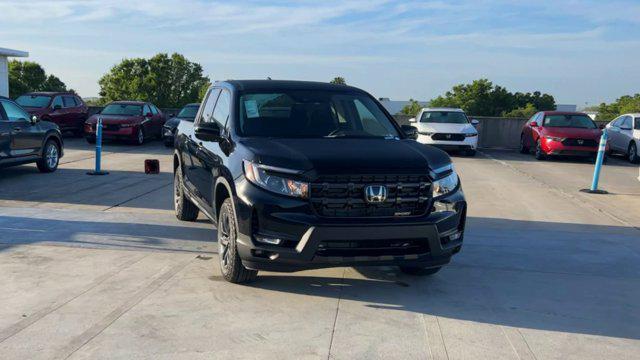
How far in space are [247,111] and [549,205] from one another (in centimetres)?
633

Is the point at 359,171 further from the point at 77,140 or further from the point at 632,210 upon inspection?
the point at 77,140

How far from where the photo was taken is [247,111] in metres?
5.53

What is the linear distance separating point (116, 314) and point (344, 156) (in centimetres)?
209

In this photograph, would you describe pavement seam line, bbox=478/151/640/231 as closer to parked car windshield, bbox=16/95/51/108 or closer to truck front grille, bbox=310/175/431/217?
truck front grille, bbox=310/175/431/217

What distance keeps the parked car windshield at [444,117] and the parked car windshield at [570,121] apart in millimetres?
2573

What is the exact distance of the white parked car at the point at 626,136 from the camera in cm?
1827

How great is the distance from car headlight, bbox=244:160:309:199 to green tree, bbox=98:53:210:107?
69991mm

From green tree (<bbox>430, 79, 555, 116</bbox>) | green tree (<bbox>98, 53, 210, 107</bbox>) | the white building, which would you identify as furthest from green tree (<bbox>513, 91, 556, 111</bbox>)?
the white building

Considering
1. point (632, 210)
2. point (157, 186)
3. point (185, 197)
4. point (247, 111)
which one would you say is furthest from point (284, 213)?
point (632, 210)

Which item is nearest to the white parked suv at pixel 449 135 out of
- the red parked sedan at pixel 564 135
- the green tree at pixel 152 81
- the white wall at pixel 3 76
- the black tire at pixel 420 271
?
the red parked sedan at pixel 564 135

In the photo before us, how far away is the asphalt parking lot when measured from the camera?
3.88 meters

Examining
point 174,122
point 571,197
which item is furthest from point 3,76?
point 571,197

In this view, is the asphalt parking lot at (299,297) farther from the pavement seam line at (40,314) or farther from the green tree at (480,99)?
the green tree at (480,99)

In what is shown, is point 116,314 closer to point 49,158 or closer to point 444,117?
point 49,158
